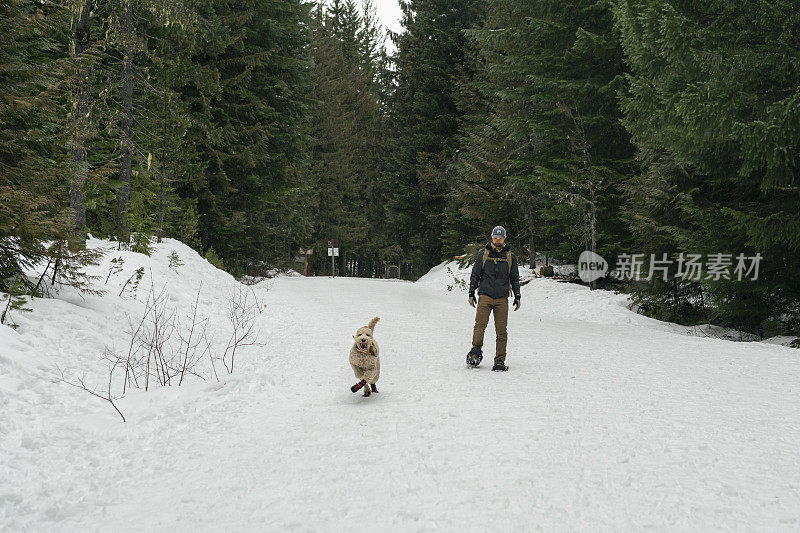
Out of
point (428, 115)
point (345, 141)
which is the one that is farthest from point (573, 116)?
point (345, 141)

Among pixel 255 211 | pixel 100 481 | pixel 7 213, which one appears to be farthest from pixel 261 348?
pixel 255 211

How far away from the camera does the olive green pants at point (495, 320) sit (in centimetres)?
801

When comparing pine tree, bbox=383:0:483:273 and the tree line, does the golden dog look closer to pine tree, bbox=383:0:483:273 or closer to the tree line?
the tree line

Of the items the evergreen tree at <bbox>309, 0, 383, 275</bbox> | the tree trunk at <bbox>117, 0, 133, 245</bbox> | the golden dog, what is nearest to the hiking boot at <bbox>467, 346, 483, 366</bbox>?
the golden dog

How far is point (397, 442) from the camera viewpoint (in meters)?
4.79

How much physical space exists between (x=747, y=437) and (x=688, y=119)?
6.61m

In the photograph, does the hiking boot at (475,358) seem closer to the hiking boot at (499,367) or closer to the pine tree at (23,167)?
the hiking boot at (499,367)

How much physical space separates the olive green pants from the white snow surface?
1.68 feet

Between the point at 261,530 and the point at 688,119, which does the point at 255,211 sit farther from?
the point at 261,530

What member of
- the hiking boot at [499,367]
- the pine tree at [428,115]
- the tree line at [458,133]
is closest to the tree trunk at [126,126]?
the tree line at [458,133]

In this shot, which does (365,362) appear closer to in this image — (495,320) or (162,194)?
(495,320)

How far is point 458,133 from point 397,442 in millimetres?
32494

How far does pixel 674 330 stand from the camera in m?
13.0

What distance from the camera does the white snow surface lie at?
136 inches
